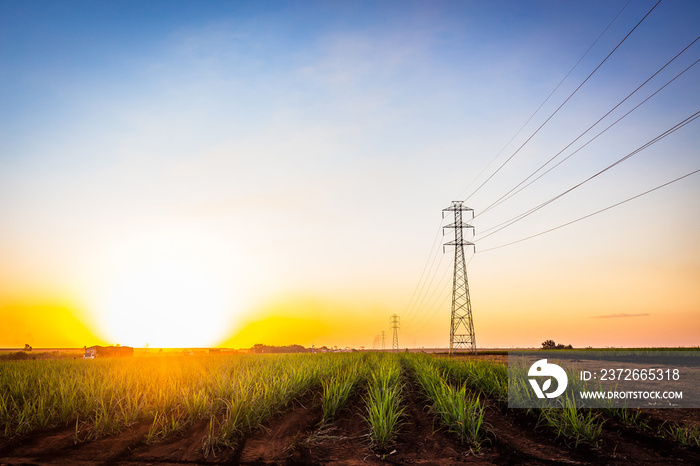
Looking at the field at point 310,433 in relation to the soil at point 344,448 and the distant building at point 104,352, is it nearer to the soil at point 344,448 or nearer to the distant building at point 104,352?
the soil at point 344,448

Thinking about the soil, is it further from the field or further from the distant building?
the distant building

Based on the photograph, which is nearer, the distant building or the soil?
the soil

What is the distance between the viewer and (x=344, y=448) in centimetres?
635

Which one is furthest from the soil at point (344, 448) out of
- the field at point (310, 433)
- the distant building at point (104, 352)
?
the distant building at point (104, 352)

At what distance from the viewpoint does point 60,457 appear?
578cm

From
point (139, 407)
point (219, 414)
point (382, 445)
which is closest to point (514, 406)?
point (382, 445)

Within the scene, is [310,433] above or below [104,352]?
above

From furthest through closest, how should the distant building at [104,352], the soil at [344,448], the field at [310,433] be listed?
the distant building at [104,352] → the field at [310,433] → the soil at [344,448]

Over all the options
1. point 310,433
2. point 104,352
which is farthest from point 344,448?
point 104,352

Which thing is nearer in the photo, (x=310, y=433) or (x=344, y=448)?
(x=344, y=448)

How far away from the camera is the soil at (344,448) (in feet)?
18.6

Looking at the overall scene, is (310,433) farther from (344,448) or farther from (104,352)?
(104,352)

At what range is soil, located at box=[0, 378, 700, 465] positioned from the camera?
5676 mm

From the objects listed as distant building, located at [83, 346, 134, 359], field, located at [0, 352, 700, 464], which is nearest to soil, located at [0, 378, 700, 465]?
field, located at [0, 352, 700, 464]
